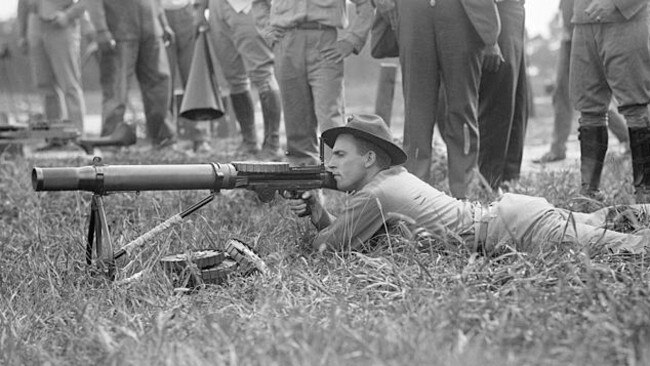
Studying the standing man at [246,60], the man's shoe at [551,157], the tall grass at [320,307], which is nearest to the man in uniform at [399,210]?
the tall grass at [320,307]

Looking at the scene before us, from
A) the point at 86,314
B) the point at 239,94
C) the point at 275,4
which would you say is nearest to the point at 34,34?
the point at 239,94

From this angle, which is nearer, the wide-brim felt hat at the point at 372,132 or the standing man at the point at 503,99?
the wide-brim felt hat at the point at 372,132

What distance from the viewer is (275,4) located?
6984 millimetres

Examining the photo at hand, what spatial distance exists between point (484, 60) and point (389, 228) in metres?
1.84

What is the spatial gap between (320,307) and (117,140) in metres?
5.61

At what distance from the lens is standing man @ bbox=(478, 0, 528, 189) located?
6.80 m

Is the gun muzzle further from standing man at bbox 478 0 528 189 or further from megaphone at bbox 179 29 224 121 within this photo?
megaphone at bbox 179 29 224 121

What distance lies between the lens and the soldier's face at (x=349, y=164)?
5160 millimetres

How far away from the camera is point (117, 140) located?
366 inches

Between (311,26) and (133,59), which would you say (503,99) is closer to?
(311,26)

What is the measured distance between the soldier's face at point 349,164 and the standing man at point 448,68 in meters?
1.30

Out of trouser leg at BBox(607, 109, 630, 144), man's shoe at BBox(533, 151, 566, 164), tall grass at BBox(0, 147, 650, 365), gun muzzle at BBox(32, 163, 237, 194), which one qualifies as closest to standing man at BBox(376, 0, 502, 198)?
tall grass at BBox(0, 147, 650, 365)

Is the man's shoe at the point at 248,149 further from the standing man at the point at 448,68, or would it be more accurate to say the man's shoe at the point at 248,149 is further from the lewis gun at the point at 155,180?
the lewis gun at the point at 155,180

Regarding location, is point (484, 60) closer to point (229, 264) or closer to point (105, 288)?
point (229, 264)
